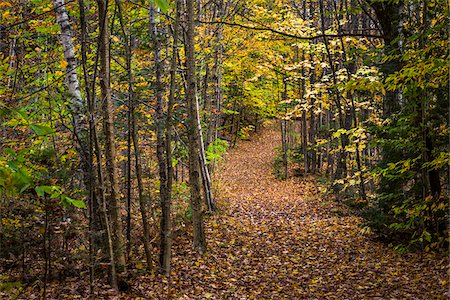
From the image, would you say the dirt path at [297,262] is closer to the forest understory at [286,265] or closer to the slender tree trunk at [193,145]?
the forest understory at [286,265]

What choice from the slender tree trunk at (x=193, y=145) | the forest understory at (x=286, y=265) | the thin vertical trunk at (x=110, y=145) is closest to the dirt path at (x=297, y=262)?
the forest understory at (x=286, y=265)

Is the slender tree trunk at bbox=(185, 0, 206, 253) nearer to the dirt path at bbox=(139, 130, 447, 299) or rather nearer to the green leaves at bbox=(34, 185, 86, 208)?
the dirt path at bbox=(139, 130, 447, 299)

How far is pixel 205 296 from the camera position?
6203mm

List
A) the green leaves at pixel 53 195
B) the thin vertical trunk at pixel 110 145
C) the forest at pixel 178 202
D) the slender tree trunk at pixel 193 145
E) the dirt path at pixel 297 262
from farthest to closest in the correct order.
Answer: the slender tree trunk at pixel 193 145 < the dirt path at pixel 297 262 < the thin vertical trunk at pixel 110 145 < the forest at pixel 178 202 < the green leaves at pixel 53 195

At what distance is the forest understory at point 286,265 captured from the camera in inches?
235

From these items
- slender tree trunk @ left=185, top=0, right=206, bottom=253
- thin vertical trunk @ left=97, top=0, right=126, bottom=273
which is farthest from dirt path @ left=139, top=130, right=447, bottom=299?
thin vertical trunk @ left=97, top=0, right=126, bottom=273

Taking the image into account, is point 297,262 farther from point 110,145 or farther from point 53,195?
point 53,195

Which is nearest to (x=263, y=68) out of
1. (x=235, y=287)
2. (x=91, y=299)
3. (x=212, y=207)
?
(x=212, y=207)

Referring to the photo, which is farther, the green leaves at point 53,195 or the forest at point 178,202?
the forest at point 178,202

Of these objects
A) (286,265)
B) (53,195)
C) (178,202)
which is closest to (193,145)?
(286,265)

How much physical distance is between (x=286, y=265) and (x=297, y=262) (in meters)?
0.30

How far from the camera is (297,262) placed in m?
7.98

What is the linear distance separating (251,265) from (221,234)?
184 centimetres

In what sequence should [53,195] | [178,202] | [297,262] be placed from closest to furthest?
[53,195] → [297,262] → [178,202]
